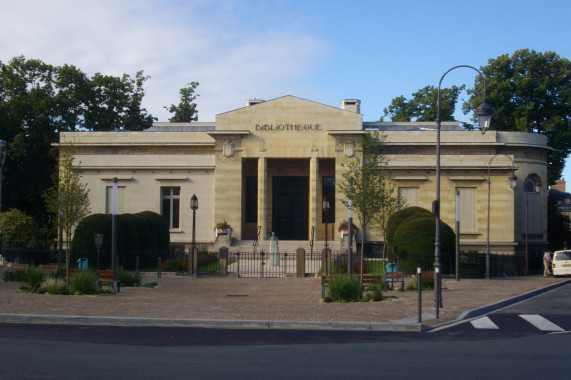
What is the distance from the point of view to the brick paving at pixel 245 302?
17.2 m

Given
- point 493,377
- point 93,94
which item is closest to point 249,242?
point 93,94

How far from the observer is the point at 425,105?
66.6m

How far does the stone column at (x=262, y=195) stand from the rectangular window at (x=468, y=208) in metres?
13.3

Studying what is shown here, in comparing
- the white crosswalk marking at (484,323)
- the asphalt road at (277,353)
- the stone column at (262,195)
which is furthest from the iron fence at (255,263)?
the asphalt road at (277,353)

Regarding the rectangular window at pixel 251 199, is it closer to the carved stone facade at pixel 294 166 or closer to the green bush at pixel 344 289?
the carved stone facade at pixel 294 166

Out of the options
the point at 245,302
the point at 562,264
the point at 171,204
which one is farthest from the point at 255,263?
the point at 562,264

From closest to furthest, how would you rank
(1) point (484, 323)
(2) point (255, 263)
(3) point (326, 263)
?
(1) point (484, 323) → (3) point (326, 263) → (2) point (255, 263)

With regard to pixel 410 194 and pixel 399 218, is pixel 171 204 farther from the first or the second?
pixel 399 218

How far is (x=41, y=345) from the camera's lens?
474 inches

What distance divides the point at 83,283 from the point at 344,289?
28.7ft

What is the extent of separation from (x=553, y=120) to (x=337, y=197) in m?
22.5

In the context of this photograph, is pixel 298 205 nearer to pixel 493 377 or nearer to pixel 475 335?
pixel 475 335

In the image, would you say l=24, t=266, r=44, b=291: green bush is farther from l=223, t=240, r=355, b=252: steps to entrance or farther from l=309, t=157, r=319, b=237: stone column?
l=309, t=157, r=319, b=237: stone column

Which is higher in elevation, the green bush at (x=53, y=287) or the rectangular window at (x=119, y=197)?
the rectangular window at (x=119, y=197)
